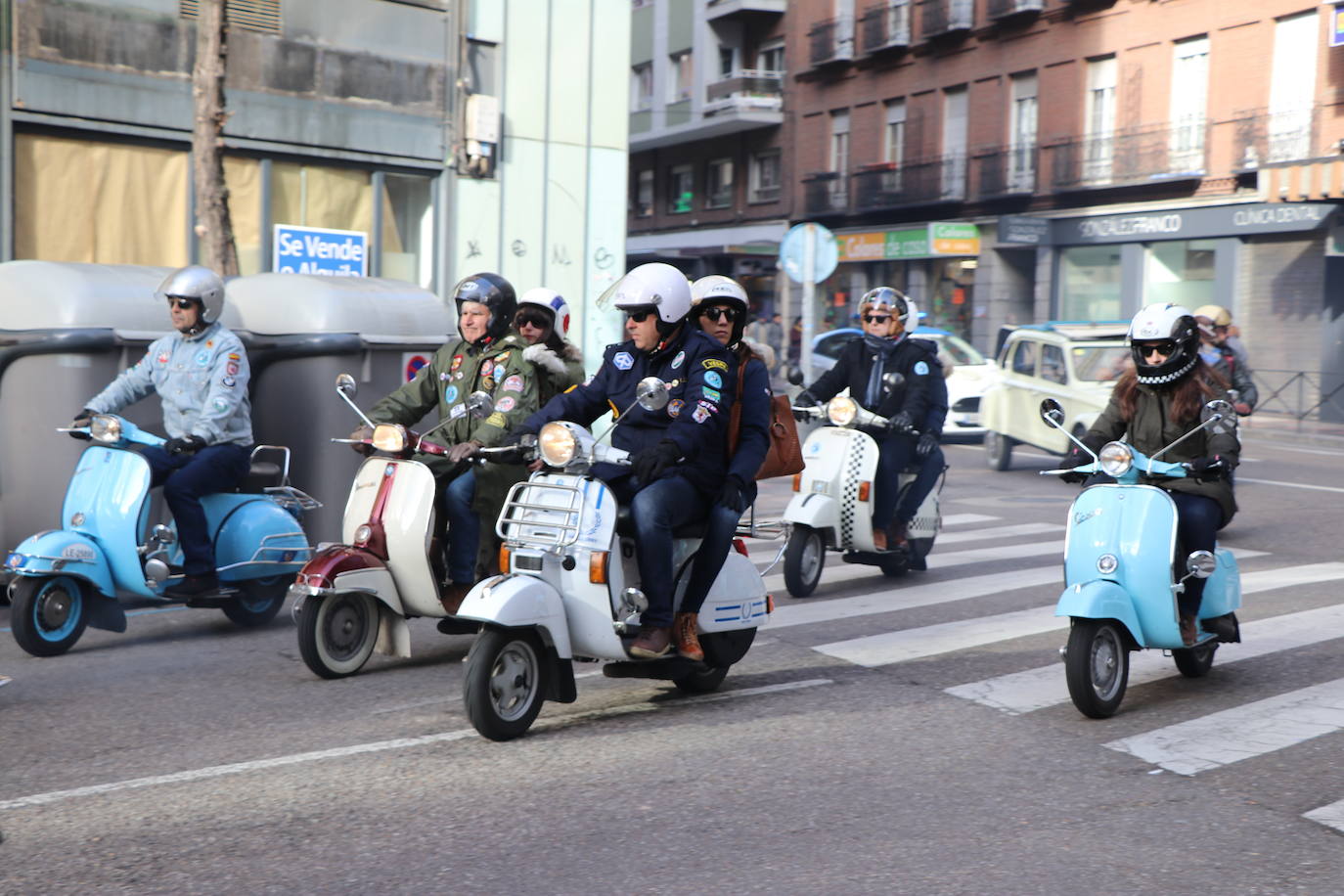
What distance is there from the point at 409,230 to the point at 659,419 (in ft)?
41.2

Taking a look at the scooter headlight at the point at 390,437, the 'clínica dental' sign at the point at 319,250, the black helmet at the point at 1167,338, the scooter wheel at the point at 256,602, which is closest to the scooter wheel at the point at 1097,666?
the black helmet at the point at 1167,338

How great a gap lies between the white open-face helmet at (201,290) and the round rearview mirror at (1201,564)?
4.81m

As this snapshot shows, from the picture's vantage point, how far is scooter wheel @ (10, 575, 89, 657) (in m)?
7.09

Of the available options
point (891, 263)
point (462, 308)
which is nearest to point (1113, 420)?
point (462, 308)

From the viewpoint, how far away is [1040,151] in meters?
35.6

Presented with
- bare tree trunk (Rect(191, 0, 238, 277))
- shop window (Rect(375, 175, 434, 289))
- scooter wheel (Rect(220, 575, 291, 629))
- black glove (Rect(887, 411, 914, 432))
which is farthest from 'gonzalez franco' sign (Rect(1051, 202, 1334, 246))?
scooter wheel (Rect(220, 575, 291, 629))

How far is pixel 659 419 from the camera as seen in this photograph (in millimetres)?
6078

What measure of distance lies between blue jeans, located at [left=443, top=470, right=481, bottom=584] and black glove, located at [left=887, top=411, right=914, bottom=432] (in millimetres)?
3490

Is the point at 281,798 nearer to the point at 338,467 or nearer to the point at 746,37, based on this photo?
the point at 338,467

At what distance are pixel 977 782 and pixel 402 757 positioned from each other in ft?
6.54

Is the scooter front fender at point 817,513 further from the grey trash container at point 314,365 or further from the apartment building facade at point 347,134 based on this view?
the apartment building facade at point 347,134

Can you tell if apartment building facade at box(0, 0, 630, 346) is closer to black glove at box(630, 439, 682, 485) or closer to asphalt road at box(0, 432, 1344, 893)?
asphalt road at box(0, 432, 1344, 893)

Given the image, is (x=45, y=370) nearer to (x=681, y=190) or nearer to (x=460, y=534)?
(x=460, y=534)

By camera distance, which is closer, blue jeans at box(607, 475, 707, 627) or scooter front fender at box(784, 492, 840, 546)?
blue jeans at box(607, 475, 707, 627)
